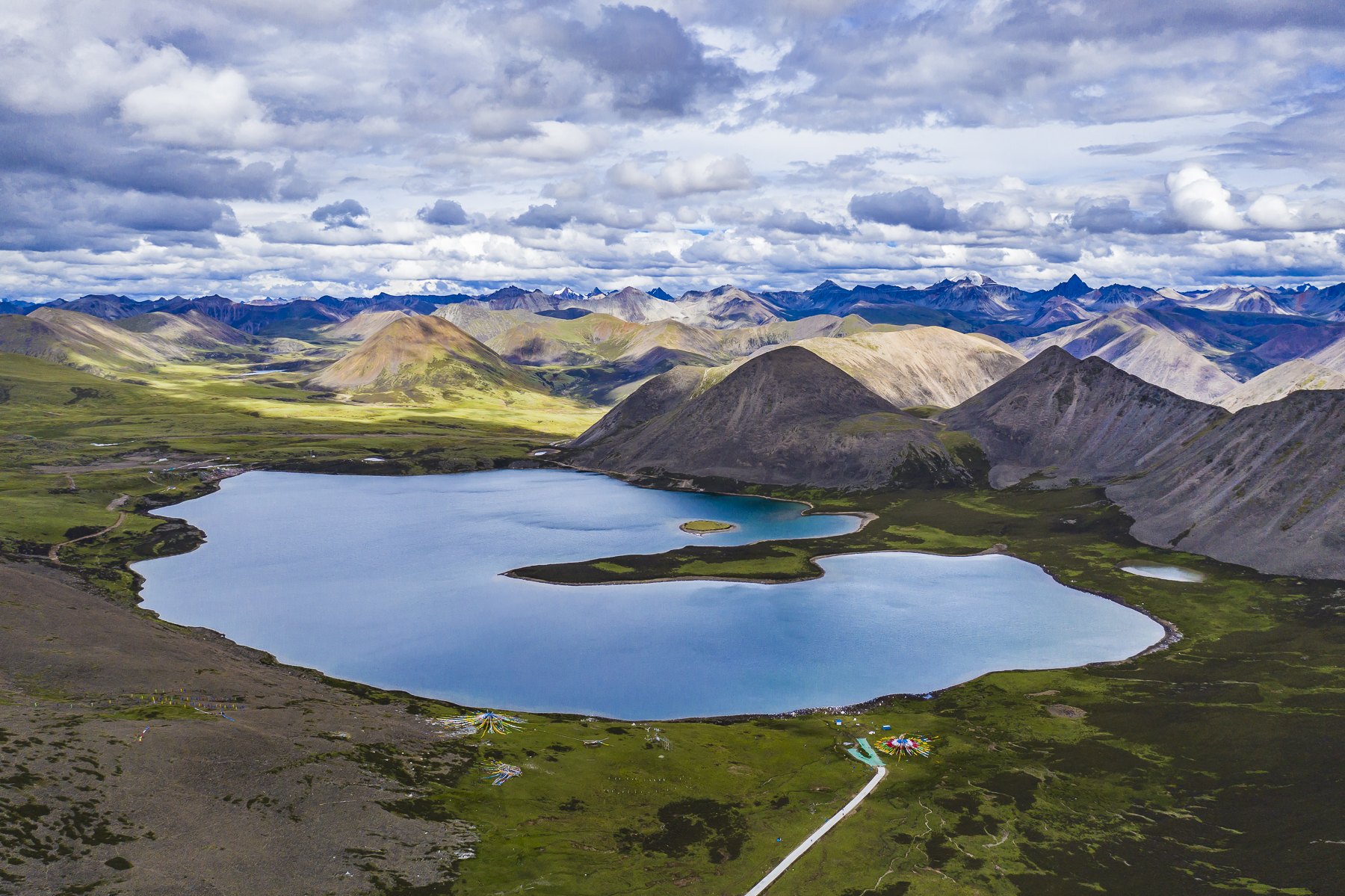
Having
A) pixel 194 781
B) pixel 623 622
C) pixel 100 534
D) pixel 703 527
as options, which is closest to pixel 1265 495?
pixel 703 527

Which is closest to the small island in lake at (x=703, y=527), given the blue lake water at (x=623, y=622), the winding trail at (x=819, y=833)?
the blue lake water at (x=623, y=622)

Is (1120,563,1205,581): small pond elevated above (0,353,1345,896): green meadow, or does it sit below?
above

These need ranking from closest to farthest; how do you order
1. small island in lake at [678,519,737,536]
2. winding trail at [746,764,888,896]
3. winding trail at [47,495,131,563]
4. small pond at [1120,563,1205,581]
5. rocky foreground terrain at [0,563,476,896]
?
rocky foreground terrain at [0,563,476,896]
winding trail at [746,764,888,896]
small pond at [1120,563,1205,581]
winding trail at [47,495,131,563]
small island in lake at [678,519,737,536]

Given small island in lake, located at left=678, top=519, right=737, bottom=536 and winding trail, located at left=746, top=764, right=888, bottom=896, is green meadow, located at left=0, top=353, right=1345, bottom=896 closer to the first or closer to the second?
winding trail, located at left=746, top=764, right=888, bottom=896

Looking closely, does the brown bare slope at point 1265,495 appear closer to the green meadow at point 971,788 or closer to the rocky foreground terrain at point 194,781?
the green meadow at point 971,788

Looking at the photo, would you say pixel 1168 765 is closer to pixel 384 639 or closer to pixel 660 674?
pixel 660 674

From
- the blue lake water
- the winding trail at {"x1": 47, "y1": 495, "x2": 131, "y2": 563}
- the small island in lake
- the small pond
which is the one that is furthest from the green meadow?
the winding trail at {"x1": 47, "y1": 495, "x2": 131, "y2": 563}

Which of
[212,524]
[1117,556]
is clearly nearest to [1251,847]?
[1117,556]

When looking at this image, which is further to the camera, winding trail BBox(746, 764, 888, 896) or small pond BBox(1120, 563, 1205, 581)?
small pond BBox(1120, 563, 1205, 581)
